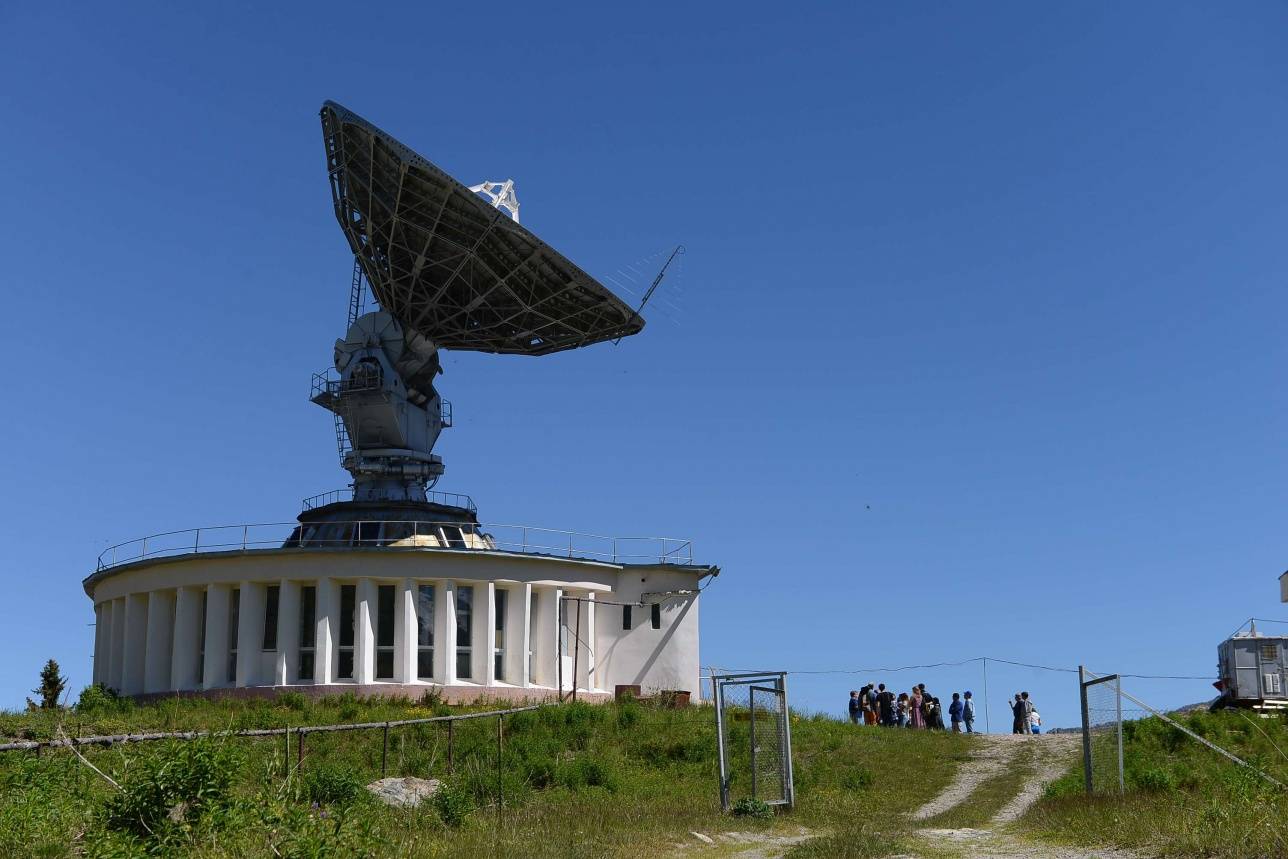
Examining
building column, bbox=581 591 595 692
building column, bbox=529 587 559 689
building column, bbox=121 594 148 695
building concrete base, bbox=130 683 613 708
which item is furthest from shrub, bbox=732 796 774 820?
building column, bbox=121 594 148 695

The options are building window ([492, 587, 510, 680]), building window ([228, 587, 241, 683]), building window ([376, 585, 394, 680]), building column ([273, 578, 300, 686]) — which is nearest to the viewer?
building column ([273, 578, 300, 686])

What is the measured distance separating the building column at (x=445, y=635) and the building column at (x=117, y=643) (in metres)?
11.5

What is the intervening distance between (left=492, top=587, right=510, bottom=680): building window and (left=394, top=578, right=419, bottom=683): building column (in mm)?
2626

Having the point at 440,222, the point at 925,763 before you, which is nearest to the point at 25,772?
the point at 925,763

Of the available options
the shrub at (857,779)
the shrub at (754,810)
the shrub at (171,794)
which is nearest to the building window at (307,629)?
the shrub at (857,779)

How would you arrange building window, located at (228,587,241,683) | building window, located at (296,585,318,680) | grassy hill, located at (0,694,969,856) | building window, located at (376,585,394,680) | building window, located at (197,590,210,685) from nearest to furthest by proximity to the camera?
grassy hill, located at (0,694,969,856)
building window, located at (296,585,318,680)
building window, located at (376,585,394,680)
building window, located at (228,587,241,683)
building window, located at (197,590,210,685)

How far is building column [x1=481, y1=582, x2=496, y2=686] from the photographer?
4406 centimetres

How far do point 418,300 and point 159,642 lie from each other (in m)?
13.8

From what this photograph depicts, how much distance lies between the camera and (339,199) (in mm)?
43125

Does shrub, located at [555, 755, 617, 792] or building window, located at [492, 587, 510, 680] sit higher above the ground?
building window, located at [492, 587, 510, 680]

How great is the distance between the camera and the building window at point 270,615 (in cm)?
4434

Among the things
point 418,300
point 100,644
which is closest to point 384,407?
point 418,300

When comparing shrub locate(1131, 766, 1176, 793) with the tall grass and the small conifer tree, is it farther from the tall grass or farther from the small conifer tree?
the small conifer tree

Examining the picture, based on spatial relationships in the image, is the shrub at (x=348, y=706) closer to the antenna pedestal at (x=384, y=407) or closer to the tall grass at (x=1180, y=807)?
the antenna pedestal at (x=384, y=407)
